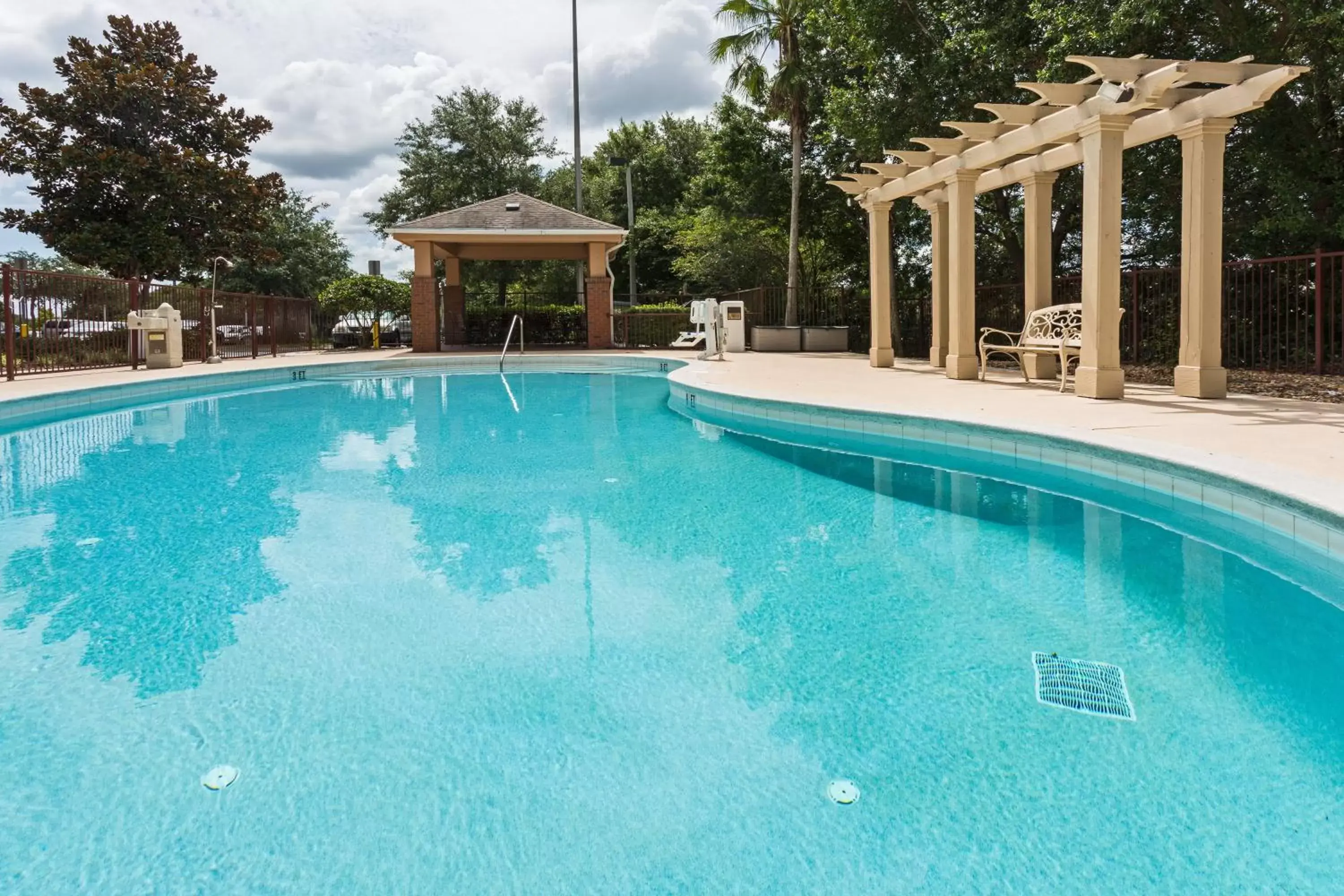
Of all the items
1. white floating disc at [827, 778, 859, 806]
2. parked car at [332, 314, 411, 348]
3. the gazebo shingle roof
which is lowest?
white floating disc at [827, 778, 859, 806]

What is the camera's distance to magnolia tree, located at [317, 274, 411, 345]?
24844 millimetres

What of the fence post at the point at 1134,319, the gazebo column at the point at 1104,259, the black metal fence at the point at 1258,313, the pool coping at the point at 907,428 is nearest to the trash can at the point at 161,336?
the pool coping at the point at 907,428

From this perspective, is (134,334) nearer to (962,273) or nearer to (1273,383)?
(962,273)

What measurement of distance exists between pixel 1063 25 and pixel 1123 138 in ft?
10.4

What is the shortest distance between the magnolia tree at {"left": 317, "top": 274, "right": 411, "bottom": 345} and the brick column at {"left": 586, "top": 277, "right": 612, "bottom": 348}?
5.82 metres

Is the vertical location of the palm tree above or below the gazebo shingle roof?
above

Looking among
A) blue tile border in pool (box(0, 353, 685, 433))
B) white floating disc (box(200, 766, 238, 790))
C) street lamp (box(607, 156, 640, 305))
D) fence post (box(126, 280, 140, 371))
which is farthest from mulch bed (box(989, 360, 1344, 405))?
street lamp (box(607, 156, 640, 305))

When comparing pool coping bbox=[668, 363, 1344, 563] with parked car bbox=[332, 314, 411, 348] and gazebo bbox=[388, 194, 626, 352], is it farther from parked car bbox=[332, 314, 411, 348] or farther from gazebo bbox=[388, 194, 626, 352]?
parked car bbox=[332, 314, 411, 348]

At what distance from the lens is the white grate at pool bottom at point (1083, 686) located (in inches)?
101

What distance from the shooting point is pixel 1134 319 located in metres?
13.0

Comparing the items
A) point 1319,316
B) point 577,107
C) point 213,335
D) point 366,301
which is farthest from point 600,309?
point 1319,316

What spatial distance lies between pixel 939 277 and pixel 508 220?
11597mm

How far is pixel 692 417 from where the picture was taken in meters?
9.95

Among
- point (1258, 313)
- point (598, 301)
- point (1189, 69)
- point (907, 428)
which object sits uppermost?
point (1189, 69)
